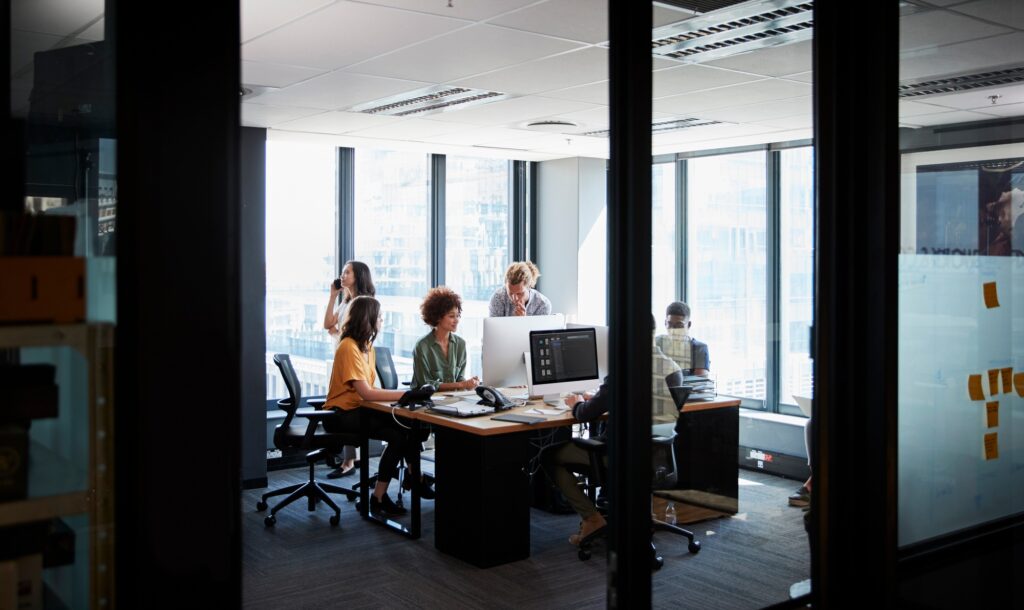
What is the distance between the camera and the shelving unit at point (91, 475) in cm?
139

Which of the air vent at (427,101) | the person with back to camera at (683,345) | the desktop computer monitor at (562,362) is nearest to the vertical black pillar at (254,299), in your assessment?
the air vent at (427,101)

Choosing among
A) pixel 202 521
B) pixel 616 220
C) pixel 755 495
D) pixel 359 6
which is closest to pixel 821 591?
pixel 755 495

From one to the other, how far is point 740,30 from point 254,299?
3.85 m

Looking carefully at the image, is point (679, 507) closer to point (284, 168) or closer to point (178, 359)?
point (178, 359)

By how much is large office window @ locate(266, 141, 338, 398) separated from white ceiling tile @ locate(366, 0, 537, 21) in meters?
3.90

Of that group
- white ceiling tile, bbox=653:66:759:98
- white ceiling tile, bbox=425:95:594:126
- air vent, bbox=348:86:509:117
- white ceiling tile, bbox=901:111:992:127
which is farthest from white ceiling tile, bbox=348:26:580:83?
white ceiling tile, bbox=901:111:992:127

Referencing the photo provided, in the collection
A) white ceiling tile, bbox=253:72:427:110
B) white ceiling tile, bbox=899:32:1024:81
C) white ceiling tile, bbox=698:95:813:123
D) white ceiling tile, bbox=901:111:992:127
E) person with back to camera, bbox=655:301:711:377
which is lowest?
person with back to camera, bbox=655:301:711:377

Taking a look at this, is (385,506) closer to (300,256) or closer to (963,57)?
(300,256)

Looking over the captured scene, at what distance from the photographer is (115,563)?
1443 millimetres

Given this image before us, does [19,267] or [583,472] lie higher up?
[19,267]

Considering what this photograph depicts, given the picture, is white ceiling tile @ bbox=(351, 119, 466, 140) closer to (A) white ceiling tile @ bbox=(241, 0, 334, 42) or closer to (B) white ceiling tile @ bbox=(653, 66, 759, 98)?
(B) white ceiling tile @ bbox=(653, 66, 759, 98)

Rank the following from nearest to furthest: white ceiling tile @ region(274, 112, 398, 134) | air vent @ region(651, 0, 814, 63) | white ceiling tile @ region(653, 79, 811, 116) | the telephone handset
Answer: air vent @ region(651, 0, 814, 63), white ceiling tile @ region(653, 79, 811, 116), the telephone handset, white ceiling tile @ region(274, 112, 398, 134)

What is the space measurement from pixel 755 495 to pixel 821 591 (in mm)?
861

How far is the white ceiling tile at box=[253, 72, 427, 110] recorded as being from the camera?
186 inches
